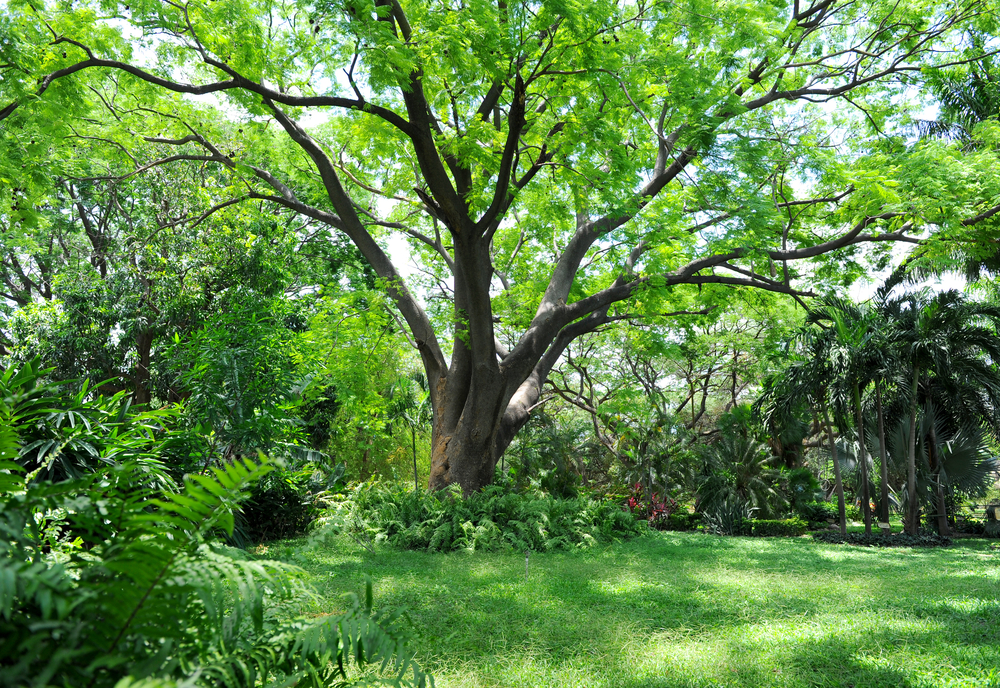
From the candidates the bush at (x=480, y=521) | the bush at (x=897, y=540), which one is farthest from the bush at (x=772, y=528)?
the bush at (x=480, y=521)

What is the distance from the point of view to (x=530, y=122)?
331 inches

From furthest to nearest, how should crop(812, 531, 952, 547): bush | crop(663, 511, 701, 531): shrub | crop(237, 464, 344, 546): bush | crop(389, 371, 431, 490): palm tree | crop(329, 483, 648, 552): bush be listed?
crop(389, 371, 431, 490): palm tree < crop(663, 511, 701, 531): shrub < crop(812, 531, 952, 547): bush < crop(237, 464, 344, 546): bush < crop(329, 483, 648, 552): bush

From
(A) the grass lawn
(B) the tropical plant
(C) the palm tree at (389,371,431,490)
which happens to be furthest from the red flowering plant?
(A) the grass lawn

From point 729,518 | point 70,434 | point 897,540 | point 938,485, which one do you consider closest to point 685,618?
point 70,434

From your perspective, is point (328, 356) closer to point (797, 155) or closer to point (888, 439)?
point (797, 155)

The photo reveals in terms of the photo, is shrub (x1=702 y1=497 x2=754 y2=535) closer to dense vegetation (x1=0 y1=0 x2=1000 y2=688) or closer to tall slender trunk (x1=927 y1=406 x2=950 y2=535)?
dense vegetation (x1=0 y1=0 x2=1000 y2=688)

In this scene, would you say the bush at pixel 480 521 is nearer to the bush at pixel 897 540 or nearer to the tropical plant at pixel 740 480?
the bush at pixel 897 540

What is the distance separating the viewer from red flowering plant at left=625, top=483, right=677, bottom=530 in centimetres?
1583

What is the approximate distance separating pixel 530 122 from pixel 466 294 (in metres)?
3.21

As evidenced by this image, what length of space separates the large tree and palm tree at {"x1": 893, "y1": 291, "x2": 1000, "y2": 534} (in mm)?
2369

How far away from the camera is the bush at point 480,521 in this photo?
9.17 m

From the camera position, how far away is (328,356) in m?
11.2

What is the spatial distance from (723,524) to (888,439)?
4602mm

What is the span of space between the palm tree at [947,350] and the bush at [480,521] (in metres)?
6.66
